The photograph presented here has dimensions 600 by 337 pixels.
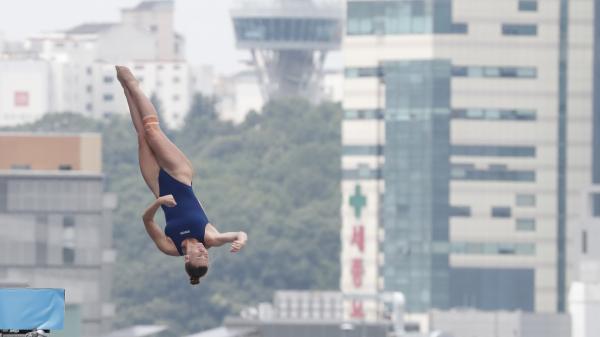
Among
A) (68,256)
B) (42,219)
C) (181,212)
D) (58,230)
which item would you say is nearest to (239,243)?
(181,212)

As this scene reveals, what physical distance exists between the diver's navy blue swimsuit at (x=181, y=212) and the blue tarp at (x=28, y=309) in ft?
9.56

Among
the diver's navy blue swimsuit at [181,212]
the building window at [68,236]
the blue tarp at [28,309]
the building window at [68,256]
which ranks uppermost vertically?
the diver's navy blue swimsuit at [181,212]

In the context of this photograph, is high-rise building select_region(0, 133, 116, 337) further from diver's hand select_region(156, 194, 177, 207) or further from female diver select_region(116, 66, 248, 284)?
diver's hand select_region(156, 194, 177, 207)

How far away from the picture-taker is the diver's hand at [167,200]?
126 ft

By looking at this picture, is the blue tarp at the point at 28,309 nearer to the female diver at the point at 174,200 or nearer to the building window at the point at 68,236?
A: the female diver at the point at 174,200

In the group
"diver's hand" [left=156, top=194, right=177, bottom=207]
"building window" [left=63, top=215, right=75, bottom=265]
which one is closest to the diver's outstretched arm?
"diver's hand" [left=156, top=194, right=177, bottom=207]

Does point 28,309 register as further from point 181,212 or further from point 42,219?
point 42,219

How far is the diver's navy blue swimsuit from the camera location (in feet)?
129

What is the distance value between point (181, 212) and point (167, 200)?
0.79 meters

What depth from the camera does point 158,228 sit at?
3956 centimetres

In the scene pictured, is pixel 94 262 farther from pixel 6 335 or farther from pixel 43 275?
pixel 6 335

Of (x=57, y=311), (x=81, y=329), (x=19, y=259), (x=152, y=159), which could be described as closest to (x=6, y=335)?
(x=57, y=311)

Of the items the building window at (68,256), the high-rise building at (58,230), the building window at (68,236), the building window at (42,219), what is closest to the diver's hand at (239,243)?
the high-rise building at (58,230)

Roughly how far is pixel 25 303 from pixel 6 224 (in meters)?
155
